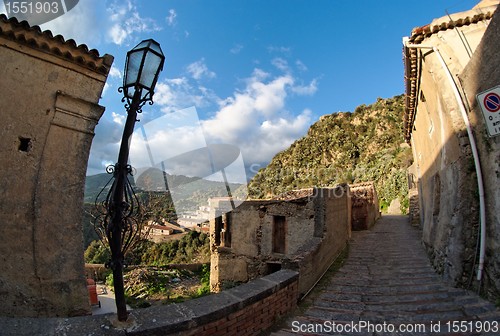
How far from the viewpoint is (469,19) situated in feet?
22.6

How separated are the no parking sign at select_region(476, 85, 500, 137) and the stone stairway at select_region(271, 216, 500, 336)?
2670 millimetres

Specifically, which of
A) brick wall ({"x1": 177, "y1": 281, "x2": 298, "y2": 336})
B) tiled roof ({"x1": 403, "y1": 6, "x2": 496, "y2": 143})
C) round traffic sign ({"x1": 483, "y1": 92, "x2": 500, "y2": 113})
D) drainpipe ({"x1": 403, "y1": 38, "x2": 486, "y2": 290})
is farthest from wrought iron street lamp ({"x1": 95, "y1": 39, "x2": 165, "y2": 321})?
tiled roof ({"x1": 403, "y1": 6, "x2": 496, "y2": 143})

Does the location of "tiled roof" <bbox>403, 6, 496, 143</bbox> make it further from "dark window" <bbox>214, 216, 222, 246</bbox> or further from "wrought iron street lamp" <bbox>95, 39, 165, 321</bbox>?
"dark window" <bbox>214, 216, 222, 246</bbox>

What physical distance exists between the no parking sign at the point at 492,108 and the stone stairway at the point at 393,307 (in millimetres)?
2670

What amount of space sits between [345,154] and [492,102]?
139ft

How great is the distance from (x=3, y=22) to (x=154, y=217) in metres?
20.3

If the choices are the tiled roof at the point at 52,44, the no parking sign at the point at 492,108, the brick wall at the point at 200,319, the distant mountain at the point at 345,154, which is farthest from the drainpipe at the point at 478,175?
the distant mountain at the point at 345,154

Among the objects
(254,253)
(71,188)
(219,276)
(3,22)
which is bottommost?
(219,276)

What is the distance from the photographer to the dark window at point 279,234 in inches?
470

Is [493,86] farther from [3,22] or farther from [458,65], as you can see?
[3,22]

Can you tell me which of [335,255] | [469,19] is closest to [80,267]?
[335,255]

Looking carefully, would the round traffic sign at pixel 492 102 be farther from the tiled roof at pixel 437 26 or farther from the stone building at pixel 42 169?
the stone building at pixel 42 169

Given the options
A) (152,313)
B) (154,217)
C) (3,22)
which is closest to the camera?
(152,313)

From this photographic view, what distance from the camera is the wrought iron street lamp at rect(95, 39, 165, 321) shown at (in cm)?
262
